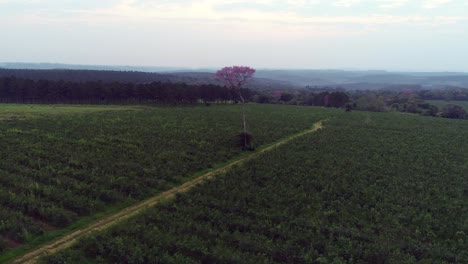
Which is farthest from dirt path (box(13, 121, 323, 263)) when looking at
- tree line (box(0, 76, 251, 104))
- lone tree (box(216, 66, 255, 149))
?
tree line (box(0, 76, 251, 104))

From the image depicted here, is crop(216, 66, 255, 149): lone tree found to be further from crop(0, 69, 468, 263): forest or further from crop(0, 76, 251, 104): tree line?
crop(0, 76, 251, 104): tree line

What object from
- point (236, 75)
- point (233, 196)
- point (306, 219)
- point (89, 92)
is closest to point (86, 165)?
point (233, 196)

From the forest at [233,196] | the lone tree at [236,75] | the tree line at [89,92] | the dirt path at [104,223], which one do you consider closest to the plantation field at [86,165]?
the forest at [233,196]

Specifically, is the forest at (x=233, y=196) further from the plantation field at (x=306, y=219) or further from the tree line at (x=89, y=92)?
the tree line at (x=89, y=92)

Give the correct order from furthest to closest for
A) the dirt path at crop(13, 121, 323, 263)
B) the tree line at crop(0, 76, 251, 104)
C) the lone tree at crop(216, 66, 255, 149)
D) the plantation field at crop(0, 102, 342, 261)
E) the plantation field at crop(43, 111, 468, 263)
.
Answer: the tree line at crop(0, 76, 251, 104), the lone tree at crop(216, 66, 255, 149), the plantation field at crop(0, 102, 342, 261), the plantation field at crop(43, 111, 468, 263), the dirt path at crop(13, 121, 323, 263)

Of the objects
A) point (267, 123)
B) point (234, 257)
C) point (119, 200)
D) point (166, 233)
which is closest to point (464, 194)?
point (234, 257)
